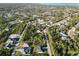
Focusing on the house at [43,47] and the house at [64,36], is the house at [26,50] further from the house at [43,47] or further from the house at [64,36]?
the house at [64,36]

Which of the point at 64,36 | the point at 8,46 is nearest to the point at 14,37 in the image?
the point at 8,46

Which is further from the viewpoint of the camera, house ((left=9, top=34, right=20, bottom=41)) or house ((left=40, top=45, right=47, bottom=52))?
house ((left=9, top=34, right=20, bottom=41))

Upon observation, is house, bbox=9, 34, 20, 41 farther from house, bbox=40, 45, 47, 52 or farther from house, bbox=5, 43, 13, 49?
→ house, bbox=40, 45, 47, 52

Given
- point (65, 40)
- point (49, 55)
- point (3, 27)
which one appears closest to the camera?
point (49, 55)

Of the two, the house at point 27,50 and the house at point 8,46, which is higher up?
the house at point 8,46

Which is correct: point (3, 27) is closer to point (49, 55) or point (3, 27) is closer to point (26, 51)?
point (26, 51)

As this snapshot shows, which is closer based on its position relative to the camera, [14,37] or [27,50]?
[27,50]

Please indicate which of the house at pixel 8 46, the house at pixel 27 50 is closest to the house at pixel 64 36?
the house at pixel 27 50

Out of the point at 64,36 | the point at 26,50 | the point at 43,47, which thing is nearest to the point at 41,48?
the point at 43,47

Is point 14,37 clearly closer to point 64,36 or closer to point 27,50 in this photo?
point 27,50

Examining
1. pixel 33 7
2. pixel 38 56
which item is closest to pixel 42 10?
pixel 33 7

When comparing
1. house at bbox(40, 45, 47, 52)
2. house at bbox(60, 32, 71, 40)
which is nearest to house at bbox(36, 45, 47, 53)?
house at bbox(40, 45, 47, 52)
